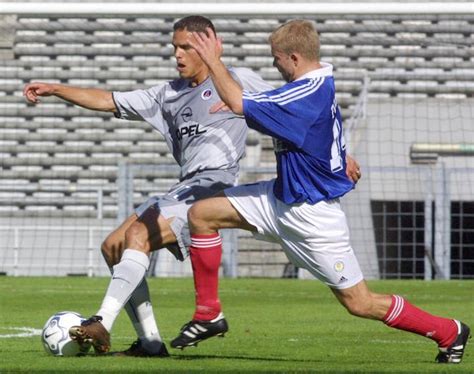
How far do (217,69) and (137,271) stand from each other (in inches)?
48.2

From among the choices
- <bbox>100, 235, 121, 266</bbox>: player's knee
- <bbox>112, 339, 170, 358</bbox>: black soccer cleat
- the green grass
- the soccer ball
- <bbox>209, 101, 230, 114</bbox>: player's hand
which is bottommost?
the green grass

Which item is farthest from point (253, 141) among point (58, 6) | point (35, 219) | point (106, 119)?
point (58, 6)

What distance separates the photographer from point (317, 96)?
6.25m

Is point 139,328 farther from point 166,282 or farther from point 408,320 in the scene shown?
point 166,282

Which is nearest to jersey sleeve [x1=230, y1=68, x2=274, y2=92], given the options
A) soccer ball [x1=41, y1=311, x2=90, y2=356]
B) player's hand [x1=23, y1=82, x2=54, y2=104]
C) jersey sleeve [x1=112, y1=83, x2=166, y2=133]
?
jersey sleeve [x1=112, y1=83, x2=166, y2=133]

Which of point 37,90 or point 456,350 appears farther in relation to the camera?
point 37,90

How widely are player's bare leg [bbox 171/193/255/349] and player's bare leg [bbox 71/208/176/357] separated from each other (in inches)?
11.2

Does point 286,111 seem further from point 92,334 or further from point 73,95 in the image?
point 73,95

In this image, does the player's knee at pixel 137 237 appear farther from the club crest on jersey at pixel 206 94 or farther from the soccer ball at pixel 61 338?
the club crest on jersey at pixel 206 94

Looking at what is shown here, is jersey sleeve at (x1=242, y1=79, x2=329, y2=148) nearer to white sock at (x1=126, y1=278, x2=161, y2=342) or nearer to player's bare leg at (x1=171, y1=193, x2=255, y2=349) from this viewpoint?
player's bare leg at (x1=171, y1=193, x2=255, y2=349)

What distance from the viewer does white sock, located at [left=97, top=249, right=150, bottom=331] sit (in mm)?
6297

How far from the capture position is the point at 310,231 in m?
6.29

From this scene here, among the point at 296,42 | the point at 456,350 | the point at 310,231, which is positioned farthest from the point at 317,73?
the point at 456,350

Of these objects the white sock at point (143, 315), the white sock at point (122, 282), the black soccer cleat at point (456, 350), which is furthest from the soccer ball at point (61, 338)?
the black soccer cleat at point (456, 350)
